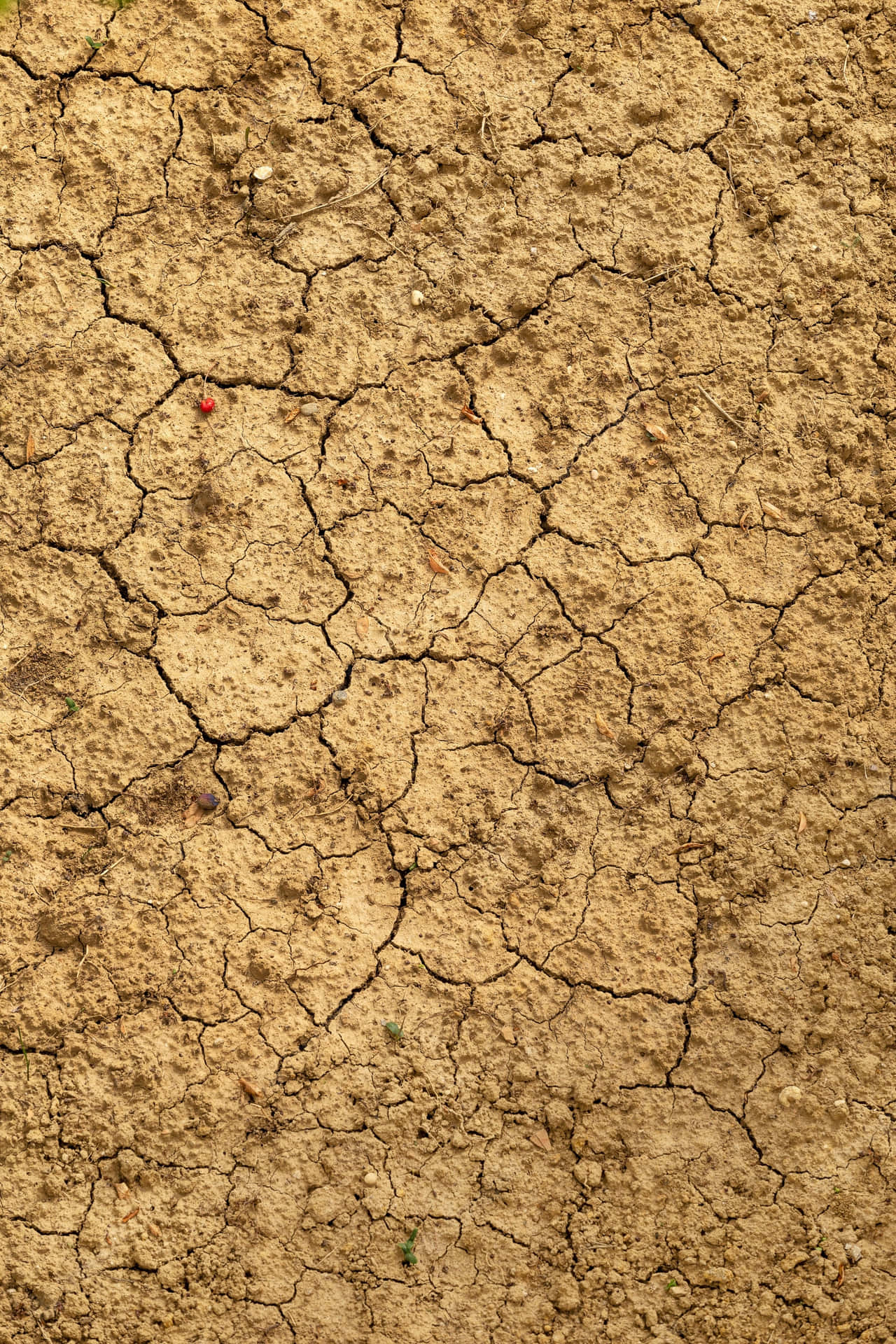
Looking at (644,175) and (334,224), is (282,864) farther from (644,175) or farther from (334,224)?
(644,175)

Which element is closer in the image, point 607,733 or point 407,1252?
point 407,1252

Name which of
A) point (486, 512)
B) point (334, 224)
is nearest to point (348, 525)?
point (486, 512)

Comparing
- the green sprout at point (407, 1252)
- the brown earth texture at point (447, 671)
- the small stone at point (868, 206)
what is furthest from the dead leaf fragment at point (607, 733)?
the small stone at point (868, 206)

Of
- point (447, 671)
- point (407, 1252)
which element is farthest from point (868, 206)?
point (407, 1252)

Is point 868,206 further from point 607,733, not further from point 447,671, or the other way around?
point 447,671

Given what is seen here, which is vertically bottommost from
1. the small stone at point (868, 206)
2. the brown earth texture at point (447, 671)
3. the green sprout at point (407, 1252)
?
the green sprout at point (407, 1252)

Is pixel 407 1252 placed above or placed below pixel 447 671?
Answer: below

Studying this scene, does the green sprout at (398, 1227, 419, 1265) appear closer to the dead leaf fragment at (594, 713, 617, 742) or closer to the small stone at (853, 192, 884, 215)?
the dead leaf fragment at (594, 713, 617, 742)

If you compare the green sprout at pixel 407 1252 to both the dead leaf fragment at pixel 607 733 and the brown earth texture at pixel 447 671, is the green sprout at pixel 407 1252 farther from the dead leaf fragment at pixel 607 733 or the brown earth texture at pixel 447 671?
the dead leaf fragment at pixel 607 733
